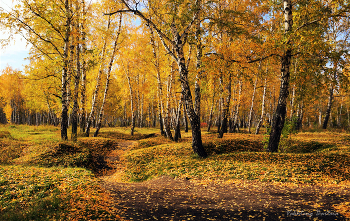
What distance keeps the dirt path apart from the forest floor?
0.02 m

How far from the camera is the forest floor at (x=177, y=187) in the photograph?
4.97 m

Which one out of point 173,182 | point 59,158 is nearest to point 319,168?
point 173,182

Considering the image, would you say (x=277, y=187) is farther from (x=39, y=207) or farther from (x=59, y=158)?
(x=59, y=158)

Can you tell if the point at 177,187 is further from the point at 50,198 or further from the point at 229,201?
the point at 50,198

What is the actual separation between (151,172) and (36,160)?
234 inches

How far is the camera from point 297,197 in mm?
5891

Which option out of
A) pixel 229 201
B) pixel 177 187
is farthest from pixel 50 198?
pixel 229 201

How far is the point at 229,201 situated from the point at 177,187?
2.36m

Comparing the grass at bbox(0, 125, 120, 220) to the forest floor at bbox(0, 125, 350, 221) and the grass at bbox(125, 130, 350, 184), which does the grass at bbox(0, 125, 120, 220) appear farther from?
the grass at bbox(125, 130, 350, 184)

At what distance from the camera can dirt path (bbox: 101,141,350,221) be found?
4.90 metres

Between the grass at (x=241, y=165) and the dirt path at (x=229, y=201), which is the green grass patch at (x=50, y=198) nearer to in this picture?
the dirt path at (x=229, y=201)

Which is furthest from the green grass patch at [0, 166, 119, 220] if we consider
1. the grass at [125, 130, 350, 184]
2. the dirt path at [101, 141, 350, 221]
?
the grass at [125, 130, 350, 184]

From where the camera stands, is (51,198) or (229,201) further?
(229,201)

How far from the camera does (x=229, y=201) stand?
6.00 metres
